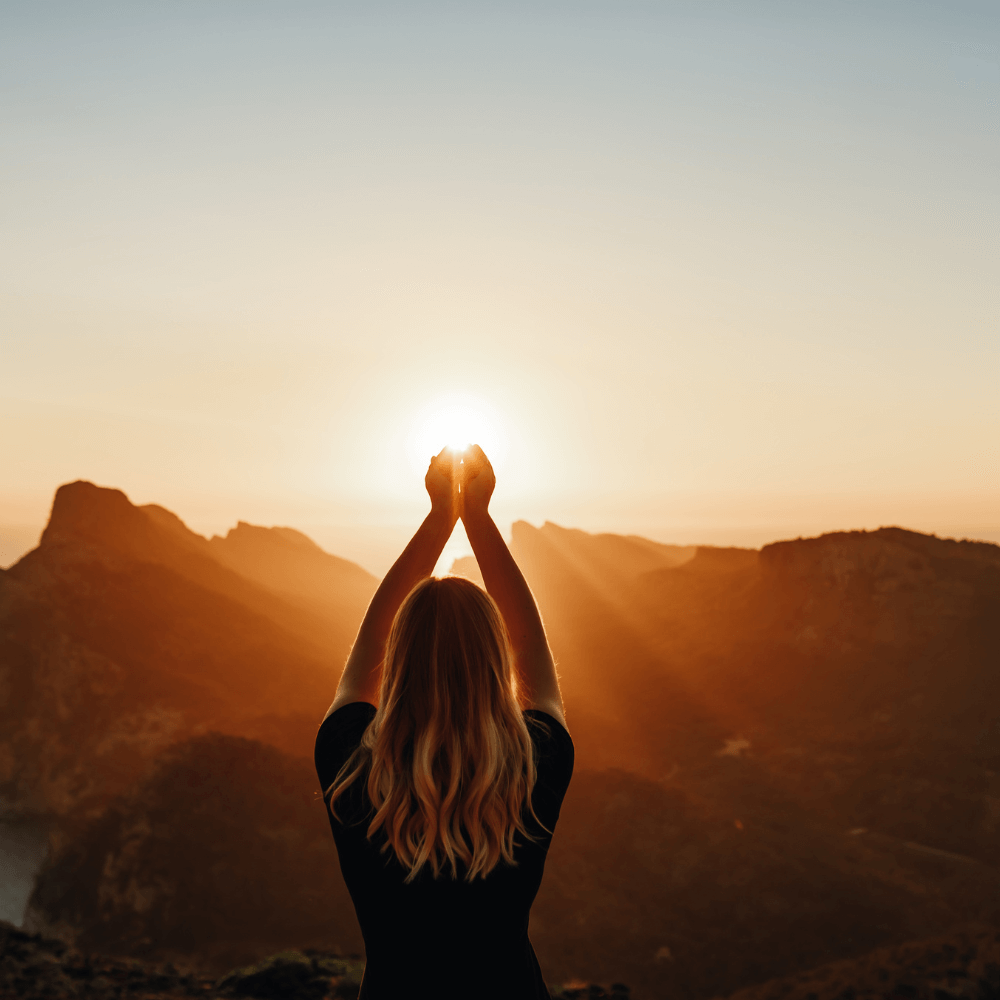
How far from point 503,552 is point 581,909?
3341 cm

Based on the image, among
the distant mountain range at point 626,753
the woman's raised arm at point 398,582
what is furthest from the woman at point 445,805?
the distant mountain range at point 626,753

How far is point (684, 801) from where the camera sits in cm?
3834

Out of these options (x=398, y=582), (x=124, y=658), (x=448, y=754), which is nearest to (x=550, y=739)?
(x=448, y=754)

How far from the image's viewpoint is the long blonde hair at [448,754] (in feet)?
6.84

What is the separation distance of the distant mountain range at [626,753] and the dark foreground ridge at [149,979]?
789 centimetres

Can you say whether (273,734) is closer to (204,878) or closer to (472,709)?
(204,878)

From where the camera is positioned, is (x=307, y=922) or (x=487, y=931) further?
(x=307, y=922)

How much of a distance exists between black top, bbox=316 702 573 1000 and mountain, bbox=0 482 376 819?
44.0 meters

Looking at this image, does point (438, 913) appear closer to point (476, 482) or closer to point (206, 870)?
point (476, 482)

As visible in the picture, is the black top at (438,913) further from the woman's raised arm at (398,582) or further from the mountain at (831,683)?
the mountain at (831,683)

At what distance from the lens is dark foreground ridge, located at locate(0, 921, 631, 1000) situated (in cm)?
1600

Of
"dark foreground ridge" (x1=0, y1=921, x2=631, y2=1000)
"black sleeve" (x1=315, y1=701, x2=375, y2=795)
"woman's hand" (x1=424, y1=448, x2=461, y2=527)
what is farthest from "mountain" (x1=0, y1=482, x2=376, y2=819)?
"black sleeve" (x1=315, y1=701, x2=375, y2=795)

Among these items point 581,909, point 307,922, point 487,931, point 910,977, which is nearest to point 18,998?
point 307,922

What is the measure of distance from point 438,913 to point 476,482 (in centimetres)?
174
